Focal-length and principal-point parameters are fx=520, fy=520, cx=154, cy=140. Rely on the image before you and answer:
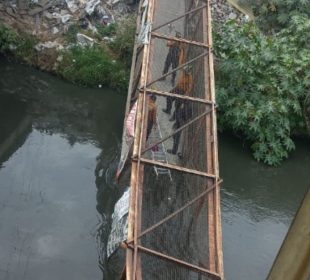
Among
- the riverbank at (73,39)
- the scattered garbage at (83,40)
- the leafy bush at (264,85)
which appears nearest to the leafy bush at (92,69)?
the riverbank at (73,39)

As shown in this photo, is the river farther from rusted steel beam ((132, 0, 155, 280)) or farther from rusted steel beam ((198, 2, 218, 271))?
rusted steel beam ((198, 2, 218, 271))

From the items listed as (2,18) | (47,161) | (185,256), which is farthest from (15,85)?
(185,256)

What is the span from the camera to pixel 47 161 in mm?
10141

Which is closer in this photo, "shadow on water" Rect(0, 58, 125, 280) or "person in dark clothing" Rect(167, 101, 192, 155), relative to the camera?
"shadow on water" Rect(0, 58, 125, 280)

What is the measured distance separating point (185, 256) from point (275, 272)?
523cm

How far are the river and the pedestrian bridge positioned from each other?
1549mm

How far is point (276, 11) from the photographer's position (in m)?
14.2

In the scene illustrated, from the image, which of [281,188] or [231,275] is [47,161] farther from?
[281,188]

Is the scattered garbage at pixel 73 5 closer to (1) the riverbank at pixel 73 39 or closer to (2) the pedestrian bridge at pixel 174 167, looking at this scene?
(1) the riverbank at pixel 73 39

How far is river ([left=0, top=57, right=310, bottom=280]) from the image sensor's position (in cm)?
802

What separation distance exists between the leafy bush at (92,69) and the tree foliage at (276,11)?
418 centimetres

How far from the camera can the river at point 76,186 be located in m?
8.02

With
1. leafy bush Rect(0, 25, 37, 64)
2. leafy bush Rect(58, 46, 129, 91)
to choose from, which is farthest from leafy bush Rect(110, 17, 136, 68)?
leafy bush Rect(0, 25, 37, 64)

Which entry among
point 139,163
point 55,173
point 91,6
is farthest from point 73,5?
point 139,163
